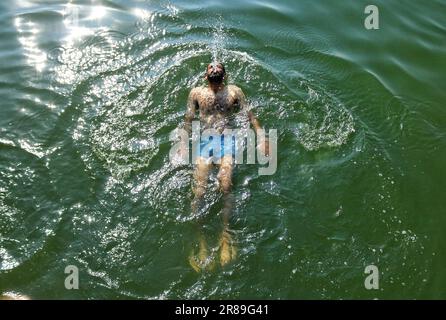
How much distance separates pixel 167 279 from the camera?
504 centimetres

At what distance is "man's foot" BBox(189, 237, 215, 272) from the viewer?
5.11 meters

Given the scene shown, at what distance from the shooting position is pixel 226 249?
525 centimetres

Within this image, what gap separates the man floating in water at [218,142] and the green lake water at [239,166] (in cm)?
13

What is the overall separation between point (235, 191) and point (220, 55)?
334 centimetres

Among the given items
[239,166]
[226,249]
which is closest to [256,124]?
[239,166]

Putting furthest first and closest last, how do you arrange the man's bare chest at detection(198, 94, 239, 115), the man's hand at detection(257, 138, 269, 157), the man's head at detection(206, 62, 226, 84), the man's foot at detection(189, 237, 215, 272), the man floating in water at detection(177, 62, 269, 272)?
1. the man's bare chest at detection(198, 94, 239, 115)
2. the man's head at detection(206, 62, 226, 84)
3. the man's hand at detection(257, 138, 269, 157)
4. the man floating in water at detection(177, 62, 269, 272)
5. the man's foot at detection(189, 237, 215, 272)

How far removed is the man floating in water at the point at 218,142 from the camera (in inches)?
208

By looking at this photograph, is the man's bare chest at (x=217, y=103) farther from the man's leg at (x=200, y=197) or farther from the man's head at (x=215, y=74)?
the man's leg at (x=200, y=197)

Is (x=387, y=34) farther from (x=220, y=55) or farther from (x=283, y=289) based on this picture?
(x=283, y=289)

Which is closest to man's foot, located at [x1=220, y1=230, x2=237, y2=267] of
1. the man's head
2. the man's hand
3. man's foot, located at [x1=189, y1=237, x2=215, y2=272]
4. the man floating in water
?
the man floating in water

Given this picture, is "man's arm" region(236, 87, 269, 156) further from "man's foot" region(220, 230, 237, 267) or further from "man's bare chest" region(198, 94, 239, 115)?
"man's foot" region(220, 230, 237, 267)

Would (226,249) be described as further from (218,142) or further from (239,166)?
(218,142)

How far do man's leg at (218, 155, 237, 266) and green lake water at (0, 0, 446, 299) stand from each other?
0.09 meters
